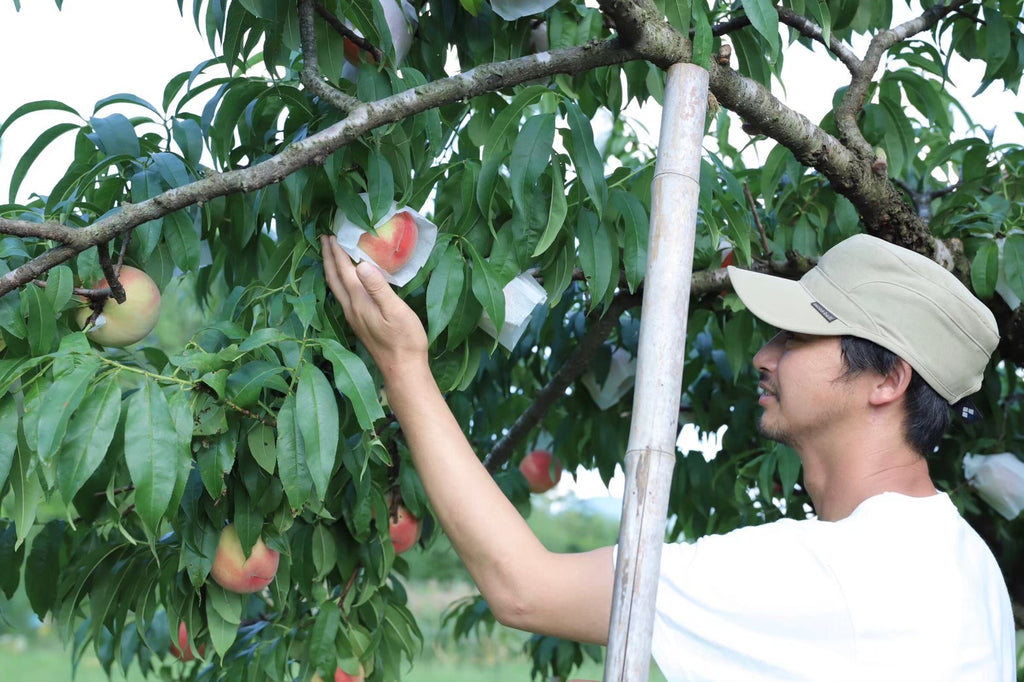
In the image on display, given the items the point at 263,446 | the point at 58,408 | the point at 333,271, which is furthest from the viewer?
the point at 333,271

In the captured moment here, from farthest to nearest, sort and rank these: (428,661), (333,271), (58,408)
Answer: (428,661)
(333,271)
(58,408)

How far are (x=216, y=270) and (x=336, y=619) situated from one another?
59 cm

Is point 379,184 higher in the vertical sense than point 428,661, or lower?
higher

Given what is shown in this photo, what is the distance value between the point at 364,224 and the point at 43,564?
2.76 ft

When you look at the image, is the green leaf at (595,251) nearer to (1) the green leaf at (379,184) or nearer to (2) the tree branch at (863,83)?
(1) the green leaf at (379,184)

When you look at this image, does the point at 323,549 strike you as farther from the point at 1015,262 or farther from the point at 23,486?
the point at 1015,262

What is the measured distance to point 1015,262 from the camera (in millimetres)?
1557

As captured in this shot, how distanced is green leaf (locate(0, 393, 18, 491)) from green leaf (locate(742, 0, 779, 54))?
0.77 meters

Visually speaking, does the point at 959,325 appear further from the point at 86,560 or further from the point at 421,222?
the point at 86,560

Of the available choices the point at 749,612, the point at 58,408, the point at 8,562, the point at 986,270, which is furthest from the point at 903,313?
the point at 8,562

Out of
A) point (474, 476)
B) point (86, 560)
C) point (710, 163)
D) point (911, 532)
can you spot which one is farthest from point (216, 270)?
point (911, 532)

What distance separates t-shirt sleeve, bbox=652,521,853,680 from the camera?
88 cm

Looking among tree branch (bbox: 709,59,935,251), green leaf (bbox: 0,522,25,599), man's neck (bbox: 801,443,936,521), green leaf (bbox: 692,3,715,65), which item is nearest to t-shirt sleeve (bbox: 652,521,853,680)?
man's neck (bbox: 801,443,936,521)

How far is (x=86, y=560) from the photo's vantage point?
143 cm
